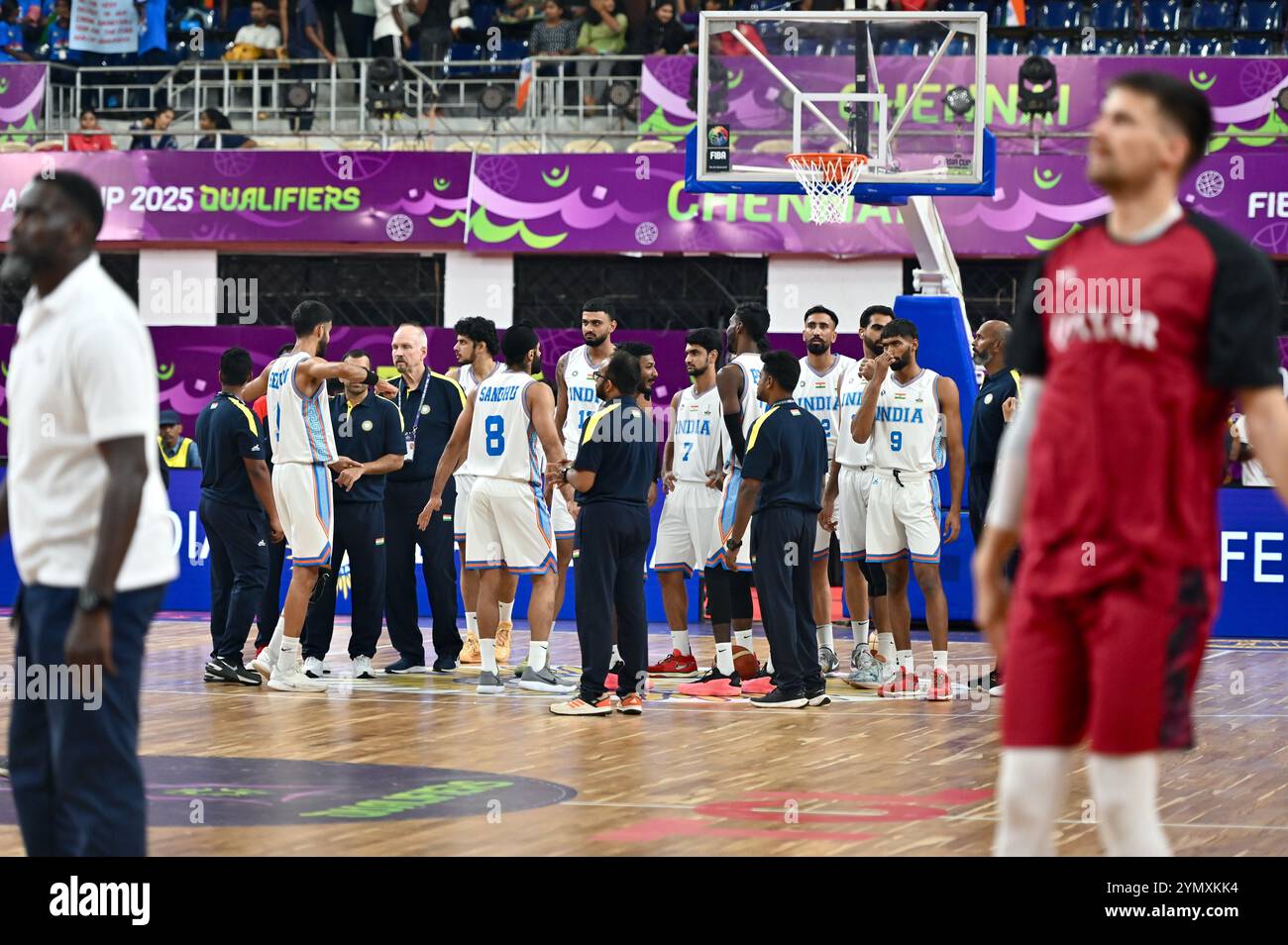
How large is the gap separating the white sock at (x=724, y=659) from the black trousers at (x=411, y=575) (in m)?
1.90

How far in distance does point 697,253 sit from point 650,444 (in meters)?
10.1

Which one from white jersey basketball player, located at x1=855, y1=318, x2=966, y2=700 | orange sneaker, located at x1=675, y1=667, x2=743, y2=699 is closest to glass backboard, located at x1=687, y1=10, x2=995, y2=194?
white jersey basketball player, located at x1=855, y1=318, x2=966, y2=700

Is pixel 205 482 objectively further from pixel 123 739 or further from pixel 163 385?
pixel 163 385

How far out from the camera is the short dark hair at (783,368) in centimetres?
990

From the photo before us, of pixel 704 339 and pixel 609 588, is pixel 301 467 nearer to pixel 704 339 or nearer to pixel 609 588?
pixel 609 588

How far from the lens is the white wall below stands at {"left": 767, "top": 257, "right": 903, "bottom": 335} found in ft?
64.6

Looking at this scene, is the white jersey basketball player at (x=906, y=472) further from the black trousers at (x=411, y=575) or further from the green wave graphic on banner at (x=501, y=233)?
the green wave graphic on banner at (x=501, y=233)

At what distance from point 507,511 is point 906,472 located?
100 inches

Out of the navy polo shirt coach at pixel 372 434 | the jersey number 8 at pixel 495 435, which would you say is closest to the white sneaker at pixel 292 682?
the navy polo shirt coach at pixel 372 434

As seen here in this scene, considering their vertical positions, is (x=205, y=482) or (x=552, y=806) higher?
(x=205, y=482)

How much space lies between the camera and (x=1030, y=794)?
3834 mm

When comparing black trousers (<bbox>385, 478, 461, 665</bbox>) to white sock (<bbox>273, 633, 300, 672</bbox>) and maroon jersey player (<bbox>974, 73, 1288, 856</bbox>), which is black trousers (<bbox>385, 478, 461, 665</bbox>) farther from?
maroon jersey player (<bbox>974, 73, 1288, 856</bbox>)

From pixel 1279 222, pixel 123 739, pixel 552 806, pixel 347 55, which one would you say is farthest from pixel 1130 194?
pixel 347 55
